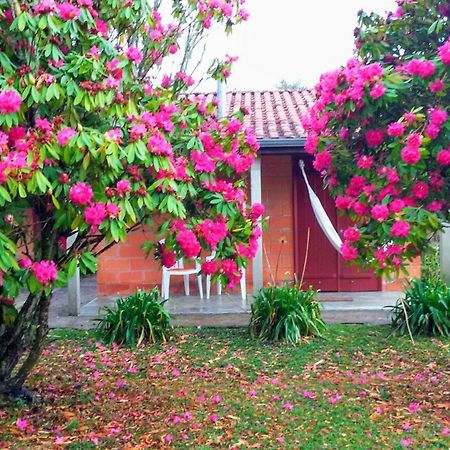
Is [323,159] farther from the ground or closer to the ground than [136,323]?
farther from the ground

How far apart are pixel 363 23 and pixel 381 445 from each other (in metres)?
3.33

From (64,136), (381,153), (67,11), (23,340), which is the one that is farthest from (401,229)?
(23,340)

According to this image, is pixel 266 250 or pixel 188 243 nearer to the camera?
pixel 188 243

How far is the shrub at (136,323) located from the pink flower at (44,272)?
3.22 metres

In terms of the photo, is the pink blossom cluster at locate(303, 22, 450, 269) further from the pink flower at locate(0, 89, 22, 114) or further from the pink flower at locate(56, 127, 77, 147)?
the pink flower at locate(0, 89, 22, 114)

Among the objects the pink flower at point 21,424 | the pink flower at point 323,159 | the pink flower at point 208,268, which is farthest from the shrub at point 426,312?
the pink flower at point 21,424

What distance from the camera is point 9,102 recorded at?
312cm

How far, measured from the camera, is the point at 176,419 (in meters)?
4.48

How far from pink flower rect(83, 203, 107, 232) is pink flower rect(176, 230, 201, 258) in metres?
0.59

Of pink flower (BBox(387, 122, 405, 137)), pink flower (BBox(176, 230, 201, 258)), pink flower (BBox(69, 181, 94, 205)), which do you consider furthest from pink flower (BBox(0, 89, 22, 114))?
pink flower (BBox(387, 122, 405, 137))

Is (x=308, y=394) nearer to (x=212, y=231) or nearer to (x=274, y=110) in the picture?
(x=212, y=231)

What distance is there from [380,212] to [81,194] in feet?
6.43

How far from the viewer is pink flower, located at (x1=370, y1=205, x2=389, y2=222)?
394 cm

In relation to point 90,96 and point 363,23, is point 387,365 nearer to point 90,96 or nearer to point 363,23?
point 363,23
